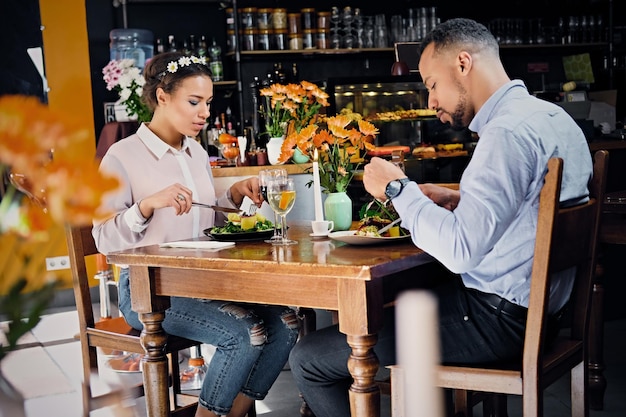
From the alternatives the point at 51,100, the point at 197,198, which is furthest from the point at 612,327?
the point at 51,100

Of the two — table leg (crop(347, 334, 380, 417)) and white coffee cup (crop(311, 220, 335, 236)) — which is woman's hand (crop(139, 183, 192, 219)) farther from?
table leg (crop(347, 334, 380, 417))

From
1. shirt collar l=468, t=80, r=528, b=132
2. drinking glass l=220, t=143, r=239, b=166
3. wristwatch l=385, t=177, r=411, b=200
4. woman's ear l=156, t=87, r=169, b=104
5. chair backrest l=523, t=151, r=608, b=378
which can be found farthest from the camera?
drinking glass l=220, t=143, r=239, b=166

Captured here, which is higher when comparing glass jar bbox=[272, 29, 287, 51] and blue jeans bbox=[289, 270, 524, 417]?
glass jar bbox=[272, 29, 287, 51]

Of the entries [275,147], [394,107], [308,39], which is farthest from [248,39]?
[275,147]

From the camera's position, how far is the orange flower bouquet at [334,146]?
7.97ft

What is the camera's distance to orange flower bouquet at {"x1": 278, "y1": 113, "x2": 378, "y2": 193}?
2428 mm

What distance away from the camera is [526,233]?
1.96m

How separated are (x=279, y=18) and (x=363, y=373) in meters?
5.08

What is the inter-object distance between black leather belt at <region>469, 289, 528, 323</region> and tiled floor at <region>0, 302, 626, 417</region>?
3.94 feet

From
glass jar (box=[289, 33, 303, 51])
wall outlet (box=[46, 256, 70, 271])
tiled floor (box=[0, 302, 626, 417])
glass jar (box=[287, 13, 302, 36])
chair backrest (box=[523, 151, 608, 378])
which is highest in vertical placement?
glass jar (box=[287, 13, 302, 36])

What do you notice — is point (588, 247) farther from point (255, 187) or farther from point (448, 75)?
point (255, 187)

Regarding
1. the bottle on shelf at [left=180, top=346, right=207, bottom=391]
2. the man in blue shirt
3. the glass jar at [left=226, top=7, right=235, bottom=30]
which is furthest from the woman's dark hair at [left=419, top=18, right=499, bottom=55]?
the glass jar at [left=226, top=7, right=235, bottom=30]

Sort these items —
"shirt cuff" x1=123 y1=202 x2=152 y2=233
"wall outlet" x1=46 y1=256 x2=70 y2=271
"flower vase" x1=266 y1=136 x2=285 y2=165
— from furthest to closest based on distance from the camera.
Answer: "wall outlet" x1=46 y1=256 x2=70 y2=271 → "flower vase" x1=266 y1=136 x2=285 y2=165 → "shirt cuff" x1=123 y1=202 x2=152 y2=233

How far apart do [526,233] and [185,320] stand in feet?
3.66
